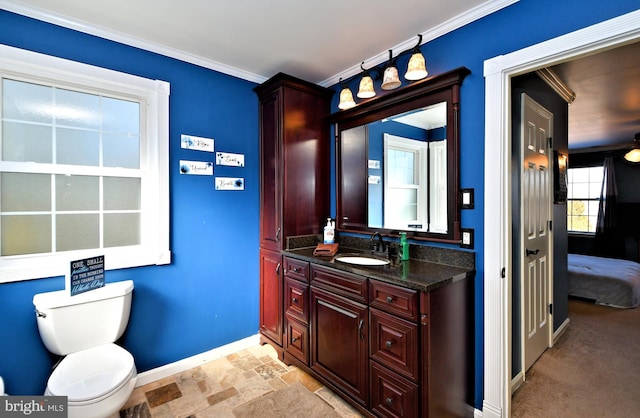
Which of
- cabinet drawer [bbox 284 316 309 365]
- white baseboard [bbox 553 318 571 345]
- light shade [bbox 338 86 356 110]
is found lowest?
white baseboard [bbox 553 318 571 345]

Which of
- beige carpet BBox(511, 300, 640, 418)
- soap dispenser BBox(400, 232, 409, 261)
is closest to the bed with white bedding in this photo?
beige carpet BBox(511, 300, 640, 418)

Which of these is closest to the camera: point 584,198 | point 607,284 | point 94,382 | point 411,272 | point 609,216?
point 94,382

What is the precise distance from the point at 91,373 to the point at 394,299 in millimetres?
1683

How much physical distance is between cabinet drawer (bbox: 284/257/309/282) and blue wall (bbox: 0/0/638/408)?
20.5 inches

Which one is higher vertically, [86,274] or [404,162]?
[404,162]

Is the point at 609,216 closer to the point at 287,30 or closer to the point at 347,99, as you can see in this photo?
the point at 347,99

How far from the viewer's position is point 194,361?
240cm

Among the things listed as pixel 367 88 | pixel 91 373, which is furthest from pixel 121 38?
pixel 91 373

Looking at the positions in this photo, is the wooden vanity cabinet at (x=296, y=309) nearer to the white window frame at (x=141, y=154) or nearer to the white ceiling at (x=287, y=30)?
the white window frame at (x=141, y=154)

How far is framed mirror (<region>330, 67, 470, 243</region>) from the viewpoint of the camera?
192 centimetres

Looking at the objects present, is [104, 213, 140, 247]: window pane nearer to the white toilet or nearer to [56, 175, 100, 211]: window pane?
[56, 175, 100, 211]: window pane

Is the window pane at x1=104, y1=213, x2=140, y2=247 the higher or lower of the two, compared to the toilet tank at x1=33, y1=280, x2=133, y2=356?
higher

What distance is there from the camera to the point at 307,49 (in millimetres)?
2250

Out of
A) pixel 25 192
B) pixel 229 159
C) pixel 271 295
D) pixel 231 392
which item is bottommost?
pixel 231 392
